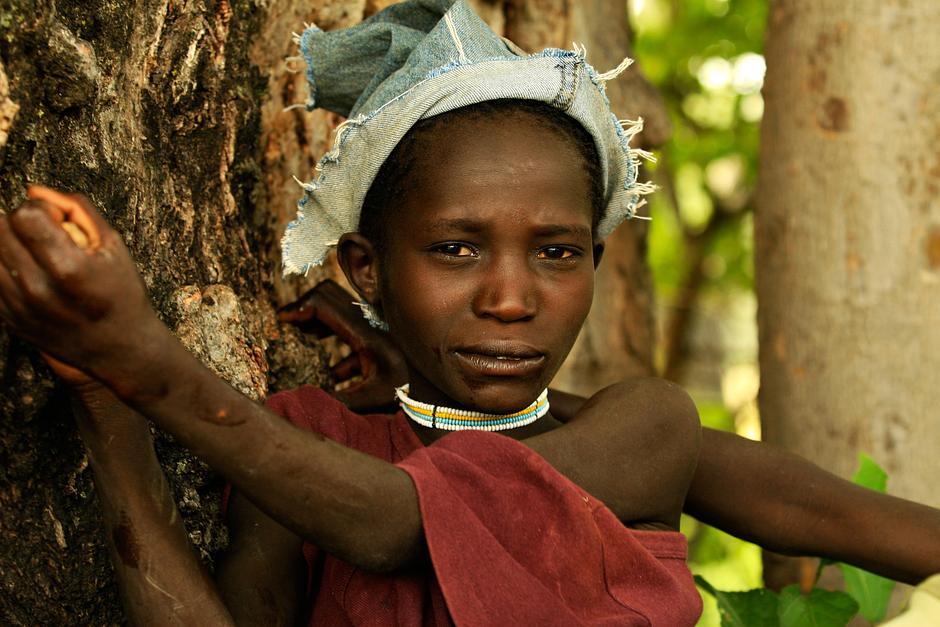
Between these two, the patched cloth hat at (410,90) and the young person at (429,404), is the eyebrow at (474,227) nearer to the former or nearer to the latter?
the young person at (429,404)

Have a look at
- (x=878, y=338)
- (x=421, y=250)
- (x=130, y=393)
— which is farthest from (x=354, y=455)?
(x=878, y=338)

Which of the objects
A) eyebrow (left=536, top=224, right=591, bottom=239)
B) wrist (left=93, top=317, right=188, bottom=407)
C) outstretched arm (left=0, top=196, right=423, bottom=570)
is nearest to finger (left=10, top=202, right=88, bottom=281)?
outstretched arm (left=0, top=196, right=423, bottom=570)

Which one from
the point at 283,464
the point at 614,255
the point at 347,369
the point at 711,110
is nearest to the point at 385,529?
the point at 283,464

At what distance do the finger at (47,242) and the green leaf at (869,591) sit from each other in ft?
6.29

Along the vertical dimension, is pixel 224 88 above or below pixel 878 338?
above

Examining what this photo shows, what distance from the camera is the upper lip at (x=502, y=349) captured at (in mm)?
1979

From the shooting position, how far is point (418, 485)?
1659 mm

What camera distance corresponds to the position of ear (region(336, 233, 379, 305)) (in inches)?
88.4

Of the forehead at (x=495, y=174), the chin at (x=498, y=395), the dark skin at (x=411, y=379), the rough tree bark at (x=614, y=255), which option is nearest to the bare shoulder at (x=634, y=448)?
the dark skin at (x=411, y=379)

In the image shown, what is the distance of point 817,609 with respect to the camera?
247 cm

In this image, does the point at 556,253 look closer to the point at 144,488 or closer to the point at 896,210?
the point at 144,488

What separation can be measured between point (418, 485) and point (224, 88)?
3.76ft

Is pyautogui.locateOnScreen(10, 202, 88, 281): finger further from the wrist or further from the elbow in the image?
the elbow

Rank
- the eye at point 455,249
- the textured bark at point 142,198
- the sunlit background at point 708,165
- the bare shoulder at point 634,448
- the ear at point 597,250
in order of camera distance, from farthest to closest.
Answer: the sunlit background at point 708,165 < the ear at point 597,250 < the eye at point 455,249 < the bare shoulder at point 634,448 < the textured bark at point 142,198
